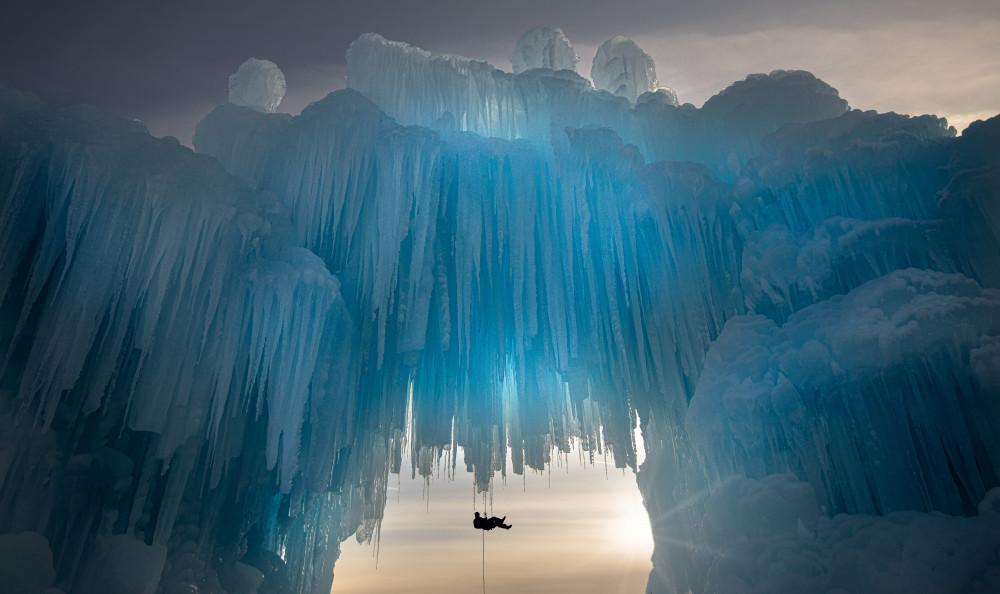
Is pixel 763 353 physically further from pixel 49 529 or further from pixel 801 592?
pixel 49 529

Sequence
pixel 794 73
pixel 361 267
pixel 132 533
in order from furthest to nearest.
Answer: pixel 794 73 < pixel 361 267 < pixel 132 533

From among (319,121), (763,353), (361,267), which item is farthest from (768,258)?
(319,121)

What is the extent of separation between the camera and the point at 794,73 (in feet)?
A: 27.5

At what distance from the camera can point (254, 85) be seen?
9258mm

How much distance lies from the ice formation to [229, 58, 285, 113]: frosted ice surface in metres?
1.28

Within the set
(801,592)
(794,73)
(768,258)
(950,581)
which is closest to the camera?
(950,581)

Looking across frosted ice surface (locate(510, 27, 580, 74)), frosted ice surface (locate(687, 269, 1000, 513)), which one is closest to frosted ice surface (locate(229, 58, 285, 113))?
frosted ice surface (locate(510, 27, 580, 74))

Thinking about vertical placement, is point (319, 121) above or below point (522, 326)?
above

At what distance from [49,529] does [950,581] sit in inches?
342

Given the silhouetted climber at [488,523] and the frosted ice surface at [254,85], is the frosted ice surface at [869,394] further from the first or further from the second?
the frosted ice surface at [254,85]

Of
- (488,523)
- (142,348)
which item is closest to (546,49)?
(142,348)

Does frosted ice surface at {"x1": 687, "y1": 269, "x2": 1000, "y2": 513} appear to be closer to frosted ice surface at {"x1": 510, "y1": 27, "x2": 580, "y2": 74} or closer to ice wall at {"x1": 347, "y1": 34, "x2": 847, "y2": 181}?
ice wall at {"x1": 347, "y1": 34, "x2": 847, "y2": 181}

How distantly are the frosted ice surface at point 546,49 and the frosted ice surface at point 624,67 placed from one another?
69 cm

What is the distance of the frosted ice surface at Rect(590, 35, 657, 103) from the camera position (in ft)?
31.8
